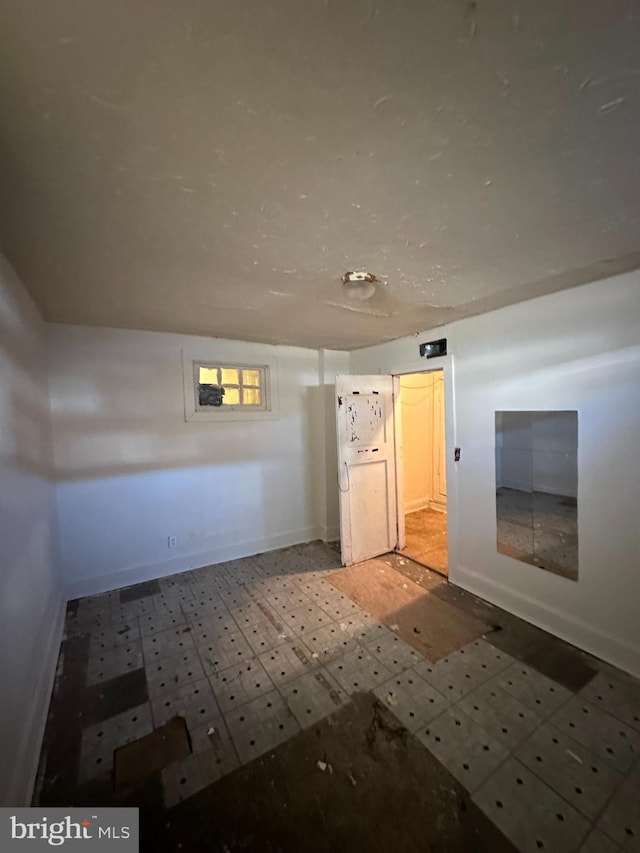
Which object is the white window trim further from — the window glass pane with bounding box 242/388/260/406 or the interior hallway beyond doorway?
the interior hallway beyond doorway

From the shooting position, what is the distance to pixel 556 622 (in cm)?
222

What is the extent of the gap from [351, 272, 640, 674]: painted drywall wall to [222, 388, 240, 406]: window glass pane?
2154 mm

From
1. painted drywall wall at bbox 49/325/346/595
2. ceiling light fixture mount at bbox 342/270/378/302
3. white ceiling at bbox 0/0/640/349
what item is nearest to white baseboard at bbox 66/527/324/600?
painted drywall wall at bbox 49/325/346/595

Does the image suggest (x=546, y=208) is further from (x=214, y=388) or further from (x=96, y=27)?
(x=214, y=388)

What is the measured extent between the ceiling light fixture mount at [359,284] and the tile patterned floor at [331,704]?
87.2 inches

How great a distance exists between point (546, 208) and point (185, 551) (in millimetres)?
3598

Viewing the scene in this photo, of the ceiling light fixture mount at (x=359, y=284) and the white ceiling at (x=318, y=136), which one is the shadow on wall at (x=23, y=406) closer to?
the white ceiling at (x=318, y=136)

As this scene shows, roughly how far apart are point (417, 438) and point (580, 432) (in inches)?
116

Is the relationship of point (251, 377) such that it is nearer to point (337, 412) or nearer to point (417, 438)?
point (337, 412)

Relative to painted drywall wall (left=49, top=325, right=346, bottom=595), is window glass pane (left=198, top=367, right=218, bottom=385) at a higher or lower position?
higher

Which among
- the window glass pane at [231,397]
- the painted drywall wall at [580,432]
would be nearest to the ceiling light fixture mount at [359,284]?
the painted drywall wall at [580,432]

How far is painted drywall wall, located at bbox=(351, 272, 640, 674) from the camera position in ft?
6.22

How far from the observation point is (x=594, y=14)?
0.62m

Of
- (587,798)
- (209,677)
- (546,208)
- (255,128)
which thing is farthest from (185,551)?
(546,208)
